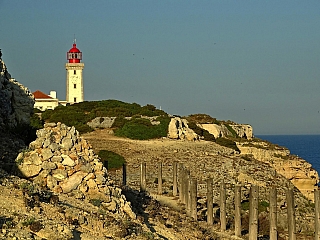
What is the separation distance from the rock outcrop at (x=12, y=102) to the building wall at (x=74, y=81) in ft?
195

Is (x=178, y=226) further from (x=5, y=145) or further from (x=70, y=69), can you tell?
(x=70, y=69)

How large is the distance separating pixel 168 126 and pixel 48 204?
96.7 feet

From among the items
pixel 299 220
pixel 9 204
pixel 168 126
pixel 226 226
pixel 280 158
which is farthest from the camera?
pixel 168 126

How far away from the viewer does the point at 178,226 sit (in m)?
16.7

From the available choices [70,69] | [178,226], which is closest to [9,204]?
[178,226]

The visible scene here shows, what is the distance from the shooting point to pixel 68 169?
1525 centimetres

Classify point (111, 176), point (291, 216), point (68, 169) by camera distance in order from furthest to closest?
→ 1. point (111, 176)
2. point (291, 216)
3. point (68, 169)

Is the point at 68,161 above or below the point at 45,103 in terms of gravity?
below

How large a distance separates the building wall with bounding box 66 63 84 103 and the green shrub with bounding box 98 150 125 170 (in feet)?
165

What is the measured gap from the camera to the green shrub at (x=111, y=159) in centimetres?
3033

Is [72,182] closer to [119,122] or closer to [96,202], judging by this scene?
[96,202]

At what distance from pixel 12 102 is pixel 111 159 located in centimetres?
1019

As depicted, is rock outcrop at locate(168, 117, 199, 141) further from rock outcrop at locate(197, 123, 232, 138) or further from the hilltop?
rock outcrop at locate(197, 123, 232, 138)

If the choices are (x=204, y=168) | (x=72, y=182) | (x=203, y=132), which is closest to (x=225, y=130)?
(x=203, y=132)
